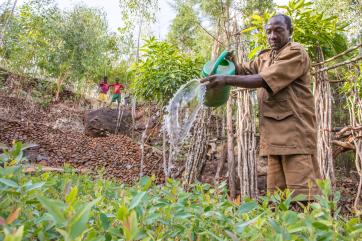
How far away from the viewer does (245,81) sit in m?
2.05

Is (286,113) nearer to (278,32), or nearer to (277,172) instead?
(277,172)

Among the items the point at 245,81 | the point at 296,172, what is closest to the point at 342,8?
the point at 296,172

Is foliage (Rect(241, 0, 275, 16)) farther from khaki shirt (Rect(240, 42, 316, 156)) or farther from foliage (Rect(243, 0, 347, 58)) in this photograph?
khaki shirt (Rect(240, 42, 316, 156))

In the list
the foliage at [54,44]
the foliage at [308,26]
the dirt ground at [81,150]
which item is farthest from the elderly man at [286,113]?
the foliage at [54,44]

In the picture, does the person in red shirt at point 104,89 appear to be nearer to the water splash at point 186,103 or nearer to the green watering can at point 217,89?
the water splash at point 186,103

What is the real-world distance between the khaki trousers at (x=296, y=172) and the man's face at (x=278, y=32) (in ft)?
2.55

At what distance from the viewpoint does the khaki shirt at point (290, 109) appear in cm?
216

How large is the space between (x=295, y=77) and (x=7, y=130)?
6.95 meters

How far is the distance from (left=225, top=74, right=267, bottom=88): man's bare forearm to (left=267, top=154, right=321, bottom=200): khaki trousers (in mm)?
547

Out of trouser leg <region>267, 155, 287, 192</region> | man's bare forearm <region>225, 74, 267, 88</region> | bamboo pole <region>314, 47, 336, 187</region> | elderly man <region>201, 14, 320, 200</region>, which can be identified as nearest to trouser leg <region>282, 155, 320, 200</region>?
elderly man <region>201, 14, 320, 200</region>

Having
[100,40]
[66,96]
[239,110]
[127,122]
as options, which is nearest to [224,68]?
[239,110]

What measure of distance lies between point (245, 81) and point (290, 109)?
1.36ft

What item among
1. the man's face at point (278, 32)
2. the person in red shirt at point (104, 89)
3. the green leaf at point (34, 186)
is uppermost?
the person in red shirt at point (104, 89)

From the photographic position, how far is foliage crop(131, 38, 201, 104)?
14.4 feet
